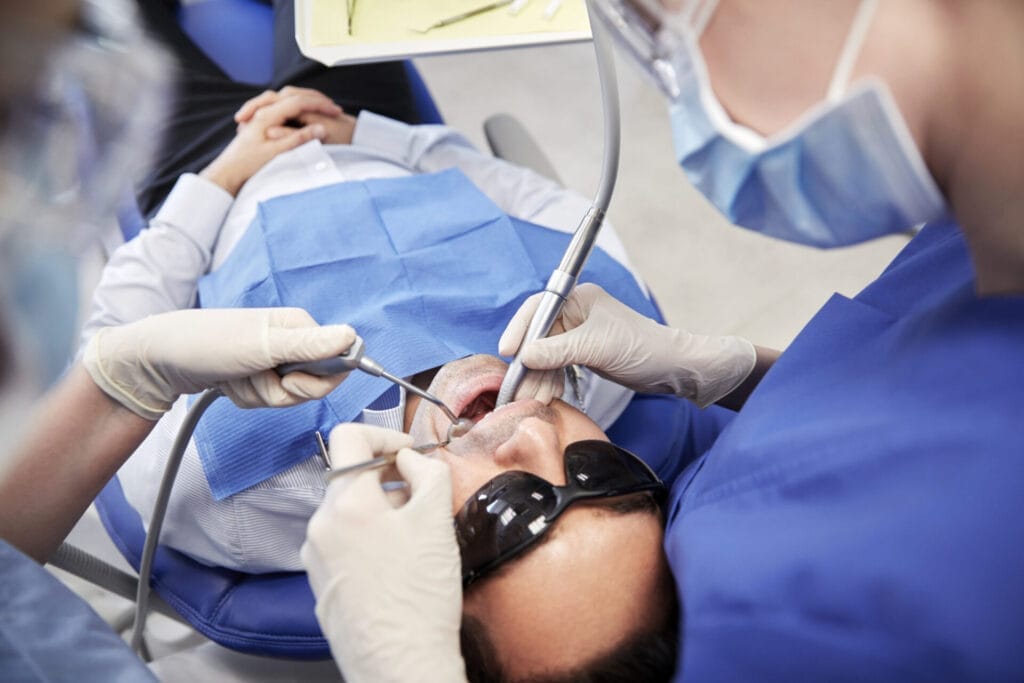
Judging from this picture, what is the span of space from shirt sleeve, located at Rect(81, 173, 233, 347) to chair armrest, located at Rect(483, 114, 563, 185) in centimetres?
58

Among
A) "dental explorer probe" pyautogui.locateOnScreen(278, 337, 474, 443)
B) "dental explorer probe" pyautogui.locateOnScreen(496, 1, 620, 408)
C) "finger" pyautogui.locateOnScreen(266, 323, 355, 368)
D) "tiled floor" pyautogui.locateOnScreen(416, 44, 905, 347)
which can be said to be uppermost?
"dental explorer probe" pyautogui.locateOnScreen(496, 1, 620, 408)

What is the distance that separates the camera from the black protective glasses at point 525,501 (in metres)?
0.94

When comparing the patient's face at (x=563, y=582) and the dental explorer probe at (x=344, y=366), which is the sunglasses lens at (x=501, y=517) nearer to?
the patient's face at (x=563, y=582)

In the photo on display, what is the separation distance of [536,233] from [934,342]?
2.59 ft

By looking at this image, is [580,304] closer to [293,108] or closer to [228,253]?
[228,253]

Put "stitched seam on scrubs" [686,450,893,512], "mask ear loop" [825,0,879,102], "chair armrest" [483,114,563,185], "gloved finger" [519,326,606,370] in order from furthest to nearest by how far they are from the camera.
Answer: "chair armrest" [483,114,563,185] < "gloved finger" [519,326,606,370] < "stitched seam on scrubs" [686,450,893,512] < "mask ear loop" [825,0,879,102]

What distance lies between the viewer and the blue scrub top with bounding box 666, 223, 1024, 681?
2.15 feet

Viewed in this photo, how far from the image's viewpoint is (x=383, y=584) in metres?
0.87

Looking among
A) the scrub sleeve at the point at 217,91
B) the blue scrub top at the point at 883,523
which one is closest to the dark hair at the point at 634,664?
the blue scrub top at the point at 883,523

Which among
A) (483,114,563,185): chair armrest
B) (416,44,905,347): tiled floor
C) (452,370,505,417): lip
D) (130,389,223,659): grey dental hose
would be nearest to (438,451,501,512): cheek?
(452,370,505,417): lip

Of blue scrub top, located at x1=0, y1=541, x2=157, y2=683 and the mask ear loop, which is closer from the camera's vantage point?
the mask ear loop

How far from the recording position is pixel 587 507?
3.21 ft

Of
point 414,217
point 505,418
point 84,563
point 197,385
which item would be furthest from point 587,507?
point 84,563

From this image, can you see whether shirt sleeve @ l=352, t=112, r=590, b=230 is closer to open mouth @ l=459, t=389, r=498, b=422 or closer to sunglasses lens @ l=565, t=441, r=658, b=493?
open mouth @ l=459, t=389, r=498, b=422
